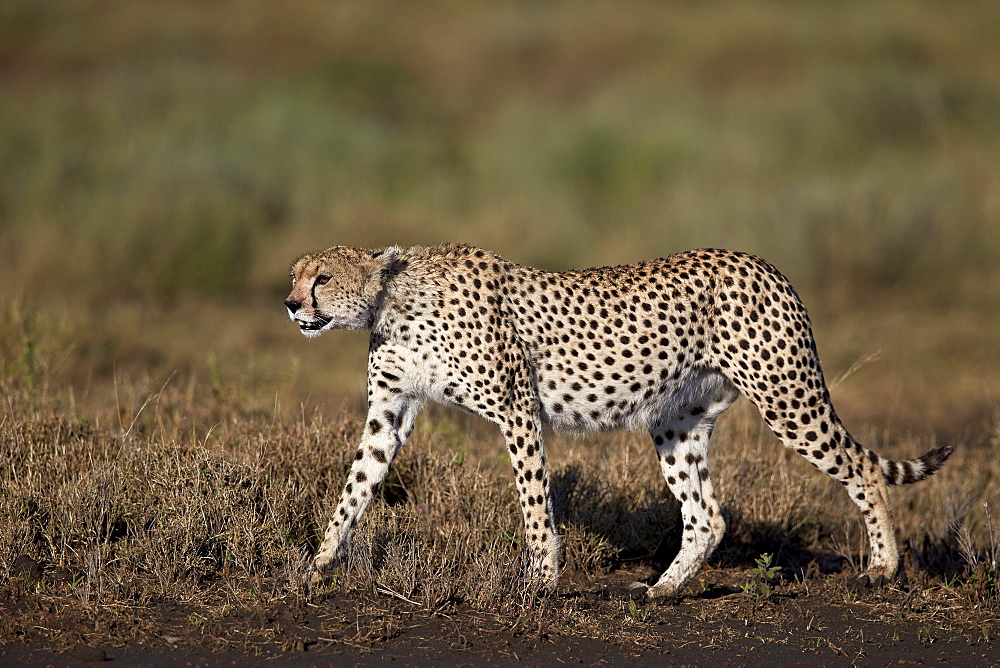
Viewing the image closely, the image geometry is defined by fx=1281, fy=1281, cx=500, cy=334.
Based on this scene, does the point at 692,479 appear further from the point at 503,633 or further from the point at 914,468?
the point at 503,633

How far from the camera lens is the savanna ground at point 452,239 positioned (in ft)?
15.7

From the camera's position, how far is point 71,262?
11.4 metres

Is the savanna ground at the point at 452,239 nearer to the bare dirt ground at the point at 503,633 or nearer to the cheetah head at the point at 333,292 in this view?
the bare dirt ground at the point at 503,633

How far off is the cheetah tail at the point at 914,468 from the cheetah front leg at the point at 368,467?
2.00m

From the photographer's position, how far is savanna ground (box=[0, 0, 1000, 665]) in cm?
479

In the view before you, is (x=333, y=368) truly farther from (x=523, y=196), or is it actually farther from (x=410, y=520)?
(x=523, y=196)

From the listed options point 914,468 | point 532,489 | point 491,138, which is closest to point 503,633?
point 532,489

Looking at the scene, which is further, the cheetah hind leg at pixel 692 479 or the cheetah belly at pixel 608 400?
the cheetah hind leg at pixel 692 479

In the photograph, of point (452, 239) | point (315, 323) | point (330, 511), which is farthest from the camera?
point (452, 239)

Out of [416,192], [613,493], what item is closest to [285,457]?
Result: [613,493]

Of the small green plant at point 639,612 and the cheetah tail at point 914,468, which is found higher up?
the cheetah tail at point 914,468

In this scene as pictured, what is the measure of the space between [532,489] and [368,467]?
0.65 metres

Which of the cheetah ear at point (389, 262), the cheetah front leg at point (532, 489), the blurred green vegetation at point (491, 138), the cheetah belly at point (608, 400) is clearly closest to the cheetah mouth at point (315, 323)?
the cheetah ear at point (389, 262)

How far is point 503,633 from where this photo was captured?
454cm
